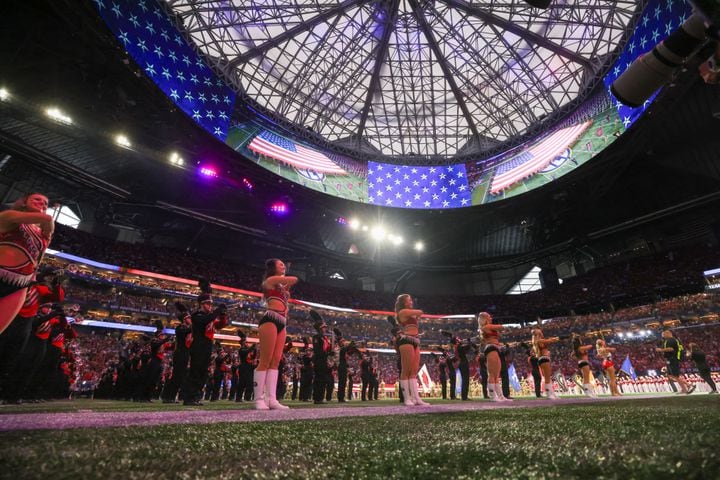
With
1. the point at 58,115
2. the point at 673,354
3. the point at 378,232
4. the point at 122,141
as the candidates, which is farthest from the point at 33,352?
the point at 378,232

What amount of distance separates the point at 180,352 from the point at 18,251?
4.87 meters

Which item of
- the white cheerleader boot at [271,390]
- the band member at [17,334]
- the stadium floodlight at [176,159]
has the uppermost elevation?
the stadium floodlight at [176,159]

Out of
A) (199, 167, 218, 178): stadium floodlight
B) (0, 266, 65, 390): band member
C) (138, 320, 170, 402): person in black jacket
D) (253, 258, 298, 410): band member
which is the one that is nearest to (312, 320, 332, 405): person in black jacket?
(253, 258, 298, 410): band member

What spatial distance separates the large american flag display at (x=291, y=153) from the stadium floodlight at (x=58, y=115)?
9708mm

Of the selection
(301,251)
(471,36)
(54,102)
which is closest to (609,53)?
(471,36)

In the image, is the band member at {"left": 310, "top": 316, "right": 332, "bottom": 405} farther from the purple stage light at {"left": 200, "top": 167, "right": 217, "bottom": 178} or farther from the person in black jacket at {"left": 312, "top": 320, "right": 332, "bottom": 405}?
the purple stage light at {"left": 200, "top": 167, "right": 217, "bottom": 178}

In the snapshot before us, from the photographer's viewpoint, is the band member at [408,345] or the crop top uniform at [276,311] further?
the band member at [408,345]

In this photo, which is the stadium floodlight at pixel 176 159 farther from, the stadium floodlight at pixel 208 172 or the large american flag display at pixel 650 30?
the large american flag display at pixel 650 30

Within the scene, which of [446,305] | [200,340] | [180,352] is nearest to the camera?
[200,340]

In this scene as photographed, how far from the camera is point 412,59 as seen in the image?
2505 cm

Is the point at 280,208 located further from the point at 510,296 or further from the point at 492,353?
the point at 510,296

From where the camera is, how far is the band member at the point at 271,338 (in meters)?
4.91

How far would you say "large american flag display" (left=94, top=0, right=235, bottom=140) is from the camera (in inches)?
600

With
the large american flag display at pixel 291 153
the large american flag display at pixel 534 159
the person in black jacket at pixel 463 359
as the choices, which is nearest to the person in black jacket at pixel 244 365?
the person in black jacket at pixel 463 359
